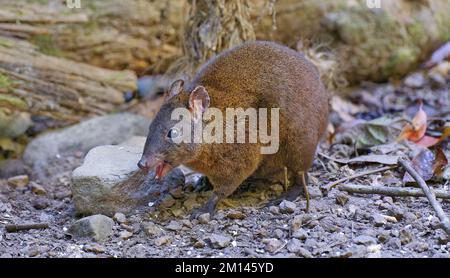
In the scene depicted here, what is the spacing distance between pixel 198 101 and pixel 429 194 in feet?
A: 5.85

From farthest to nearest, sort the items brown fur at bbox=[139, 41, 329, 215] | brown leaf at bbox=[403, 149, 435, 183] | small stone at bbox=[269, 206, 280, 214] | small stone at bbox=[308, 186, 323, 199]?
brown leaf at bbox=[403, 149, 435, 183]
small stone at bbox=[308, 186, 323, 199]
brown fur at bbox=[139, 41, 329, 215]
small stone at bbox=[269, 206, 280, 214]

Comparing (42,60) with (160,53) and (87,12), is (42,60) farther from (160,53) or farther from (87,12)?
(160,53)

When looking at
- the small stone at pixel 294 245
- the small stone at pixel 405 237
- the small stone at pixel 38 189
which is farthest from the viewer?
the small stone at pixel 38 189

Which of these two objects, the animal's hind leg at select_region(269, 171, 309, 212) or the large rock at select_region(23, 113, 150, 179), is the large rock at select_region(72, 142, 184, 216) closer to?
the animal's hind leg at select_region(269, 171, 309, 212)

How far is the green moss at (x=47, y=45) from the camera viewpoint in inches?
293

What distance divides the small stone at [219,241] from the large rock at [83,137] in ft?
8.91

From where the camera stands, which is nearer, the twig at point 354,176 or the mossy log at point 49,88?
the twig at point 354,176

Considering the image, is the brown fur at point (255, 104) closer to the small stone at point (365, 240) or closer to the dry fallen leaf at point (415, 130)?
the small stone at point (365, 240)

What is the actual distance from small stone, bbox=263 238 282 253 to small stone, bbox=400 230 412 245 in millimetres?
805

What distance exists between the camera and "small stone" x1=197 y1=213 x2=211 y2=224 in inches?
196

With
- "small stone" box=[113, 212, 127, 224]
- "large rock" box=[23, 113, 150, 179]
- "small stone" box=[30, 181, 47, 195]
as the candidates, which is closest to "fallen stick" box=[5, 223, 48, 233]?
"small stone" box=[113, 212, 127, 224]

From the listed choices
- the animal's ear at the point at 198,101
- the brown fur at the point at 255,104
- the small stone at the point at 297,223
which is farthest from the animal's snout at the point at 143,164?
the small stone at the point at 297,223

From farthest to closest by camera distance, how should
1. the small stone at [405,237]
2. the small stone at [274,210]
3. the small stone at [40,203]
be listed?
the small stone at [40,203] → the small stone at [274,210] → the small stone at [405,237]

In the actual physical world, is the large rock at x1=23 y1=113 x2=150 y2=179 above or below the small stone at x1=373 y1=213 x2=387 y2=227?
above
